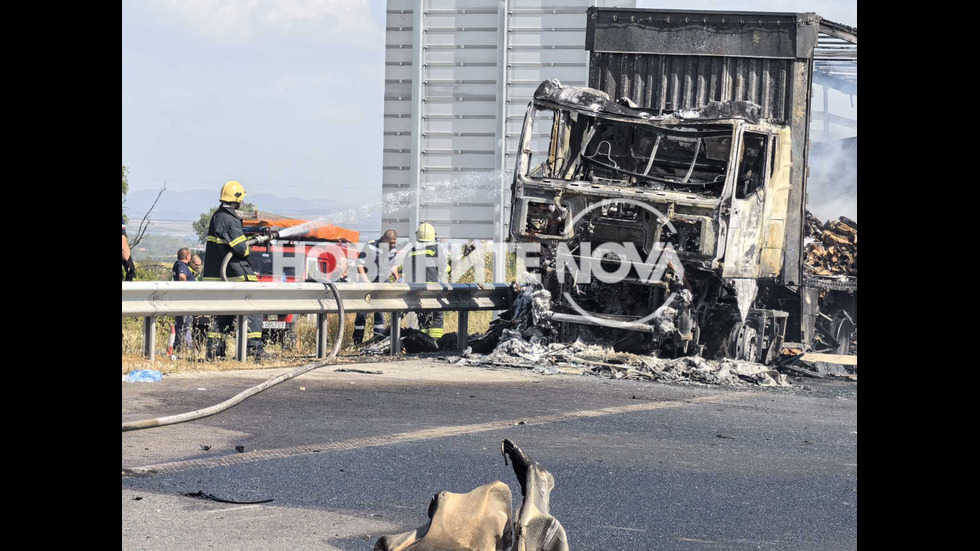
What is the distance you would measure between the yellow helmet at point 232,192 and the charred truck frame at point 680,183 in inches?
116

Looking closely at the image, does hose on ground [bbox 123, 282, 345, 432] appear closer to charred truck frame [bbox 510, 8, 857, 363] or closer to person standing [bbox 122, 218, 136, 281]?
person standing [bbox 122, 218, 136, 281]

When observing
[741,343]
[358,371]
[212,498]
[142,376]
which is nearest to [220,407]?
[142,376]

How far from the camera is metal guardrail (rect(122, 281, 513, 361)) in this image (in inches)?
388

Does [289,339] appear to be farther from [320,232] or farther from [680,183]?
[320,232]

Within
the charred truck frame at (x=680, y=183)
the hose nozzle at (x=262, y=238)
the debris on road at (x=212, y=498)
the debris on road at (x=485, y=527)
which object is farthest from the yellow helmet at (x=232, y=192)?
the debris on road at (x=485, y=527)

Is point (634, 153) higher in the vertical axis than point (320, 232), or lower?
higher

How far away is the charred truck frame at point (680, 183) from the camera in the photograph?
440 inches

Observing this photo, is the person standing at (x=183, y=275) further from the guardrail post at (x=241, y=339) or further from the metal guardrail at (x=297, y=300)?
the guardrail post at (x=241, y=339)

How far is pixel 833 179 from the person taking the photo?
18.3 meters

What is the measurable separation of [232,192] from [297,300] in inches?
60.4

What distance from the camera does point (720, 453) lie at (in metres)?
6.57

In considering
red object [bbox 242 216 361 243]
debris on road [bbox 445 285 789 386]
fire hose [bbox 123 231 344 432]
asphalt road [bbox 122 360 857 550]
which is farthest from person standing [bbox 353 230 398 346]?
asphalt road [bbox 122 360 857 550]
